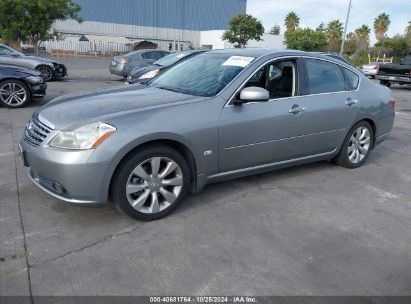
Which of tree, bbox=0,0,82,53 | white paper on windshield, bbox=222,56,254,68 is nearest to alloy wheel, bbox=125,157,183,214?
white paper on windshield, bbox=222,56,254,68

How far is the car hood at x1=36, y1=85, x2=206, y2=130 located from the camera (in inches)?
131

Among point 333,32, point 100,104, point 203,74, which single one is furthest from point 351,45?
point 100,104

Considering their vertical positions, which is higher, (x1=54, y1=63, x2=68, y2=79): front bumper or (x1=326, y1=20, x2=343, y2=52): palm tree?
(x1=326, y1=20, x2=343, y2=52): palm tree

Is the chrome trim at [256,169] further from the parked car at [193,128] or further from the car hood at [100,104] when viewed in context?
the car hood at [100,104]

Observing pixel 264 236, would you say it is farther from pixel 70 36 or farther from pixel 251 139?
pixel 70 36

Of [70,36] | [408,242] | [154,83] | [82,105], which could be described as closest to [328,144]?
[408,242]

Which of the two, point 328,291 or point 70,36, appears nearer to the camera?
point 328,291

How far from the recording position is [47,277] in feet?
8.98

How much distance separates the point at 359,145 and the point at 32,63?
40.6 feet

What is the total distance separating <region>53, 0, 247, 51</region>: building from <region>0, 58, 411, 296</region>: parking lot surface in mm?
64576

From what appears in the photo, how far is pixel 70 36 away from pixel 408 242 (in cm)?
6610

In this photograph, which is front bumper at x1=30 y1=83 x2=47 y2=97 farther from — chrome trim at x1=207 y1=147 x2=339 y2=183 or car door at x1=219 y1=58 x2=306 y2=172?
chrome trim at x1=207 y1=147 x2=339 y2=183

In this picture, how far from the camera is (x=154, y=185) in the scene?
353 cm

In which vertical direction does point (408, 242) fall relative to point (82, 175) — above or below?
below
